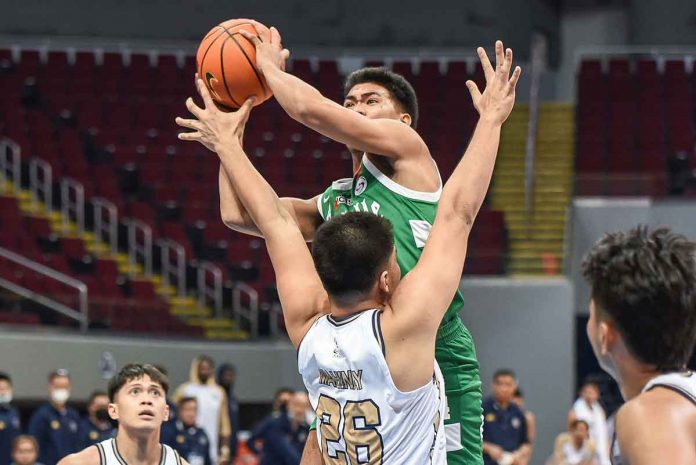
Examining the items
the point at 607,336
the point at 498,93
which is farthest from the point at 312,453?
the point at 607,336

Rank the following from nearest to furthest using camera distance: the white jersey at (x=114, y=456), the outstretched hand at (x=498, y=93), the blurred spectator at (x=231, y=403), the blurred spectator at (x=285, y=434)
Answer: the outstretched hand at (x=498, y=93) → the white jersey at (x=114, y=456) → the blurred spectator at (x=285, y=434) → the blurred spectator at (x=231, y=403)

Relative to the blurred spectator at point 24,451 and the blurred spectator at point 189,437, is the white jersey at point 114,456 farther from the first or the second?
the blurred spectator at point 189,437

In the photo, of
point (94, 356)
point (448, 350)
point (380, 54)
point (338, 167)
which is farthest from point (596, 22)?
point (448, 350)

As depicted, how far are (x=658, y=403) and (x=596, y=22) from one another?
2164 centimetres

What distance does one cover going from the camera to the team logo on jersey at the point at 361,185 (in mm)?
4781

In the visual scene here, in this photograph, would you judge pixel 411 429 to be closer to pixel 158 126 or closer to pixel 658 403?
pixel 658 403

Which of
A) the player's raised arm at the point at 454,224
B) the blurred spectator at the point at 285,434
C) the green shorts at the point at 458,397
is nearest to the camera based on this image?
the player's raised arm at the point at 454,224

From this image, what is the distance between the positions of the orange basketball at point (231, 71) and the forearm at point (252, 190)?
0.32 meters

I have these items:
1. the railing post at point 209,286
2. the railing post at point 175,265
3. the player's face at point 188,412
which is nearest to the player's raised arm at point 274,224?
the player's face at point 188,412

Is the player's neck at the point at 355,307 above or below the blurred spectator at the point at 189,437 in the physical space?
above

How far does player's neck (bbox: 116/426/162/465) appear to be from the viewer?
19.7 ft

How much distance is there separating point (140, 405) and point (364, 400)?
2.39 metres

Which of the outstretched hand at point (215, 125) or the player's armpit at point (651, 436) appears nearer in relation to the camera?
the player's armpit at point (651, 436)

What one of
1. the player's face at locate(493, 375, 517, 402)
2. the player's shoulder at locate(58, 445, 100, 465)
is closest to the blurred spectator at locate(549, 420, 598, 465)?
the player's face at locate(493, 375, 517, 402)
